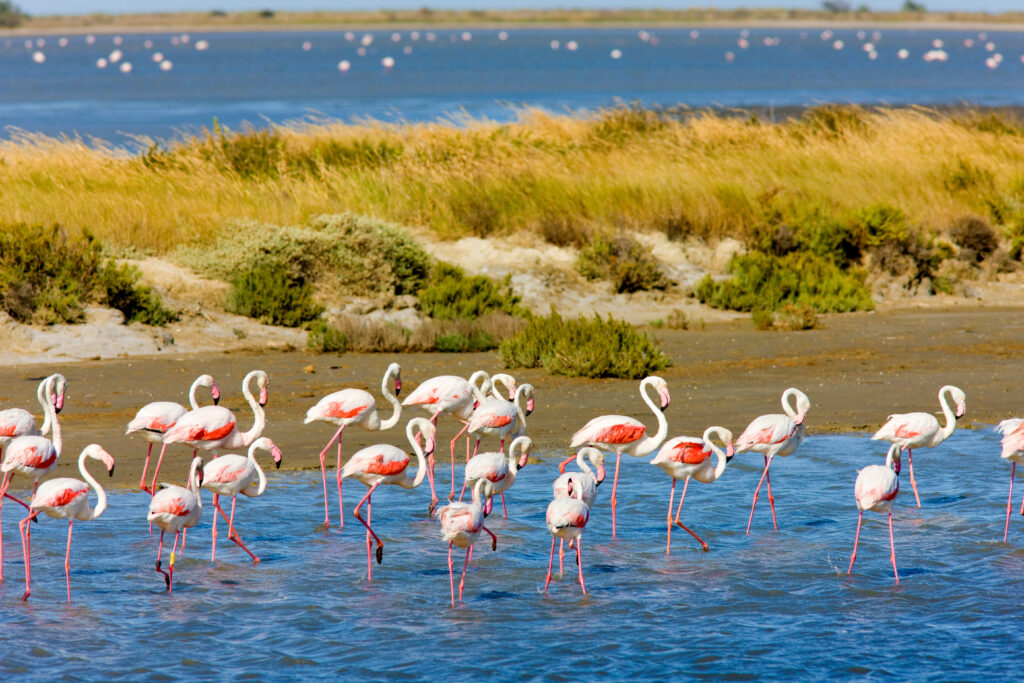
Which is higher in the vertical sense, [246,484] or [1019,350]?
[1019,350]

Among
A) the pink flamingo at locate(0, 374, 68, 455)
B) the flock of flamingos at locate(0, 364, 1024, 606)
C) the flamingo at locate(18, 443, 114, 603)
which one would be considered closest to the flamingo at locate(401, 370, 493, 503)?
the flock of flamingos at locate(0, 364, 1024, 606)

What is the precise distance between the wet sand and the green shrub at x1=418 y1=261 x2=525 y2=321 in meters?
1.47

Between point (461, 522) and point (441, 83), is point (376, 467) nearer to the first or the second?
point (461, 522)

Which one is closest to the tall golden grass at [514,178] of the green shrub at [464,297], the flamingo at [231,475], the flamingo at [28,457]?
the green shrub at [464,297]

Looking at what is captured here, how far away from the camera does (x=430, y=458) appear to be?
8.96m

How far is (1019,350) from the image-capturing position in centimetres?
1462

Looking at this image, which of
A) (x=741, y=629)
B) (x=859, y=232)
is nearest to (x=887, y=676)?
(x=741, y=629)

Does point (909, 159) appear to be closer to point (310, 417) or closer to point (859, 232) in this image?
point (859, 232)

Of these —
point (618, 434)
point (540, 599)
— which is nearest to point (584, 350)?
point (618, 434)

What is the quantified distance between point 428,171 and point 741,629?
14.0 metres

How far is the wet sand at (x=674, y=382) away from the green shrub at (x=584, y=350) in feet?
0.58

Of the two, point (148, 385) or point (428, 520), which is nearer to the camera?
point (428, 520)

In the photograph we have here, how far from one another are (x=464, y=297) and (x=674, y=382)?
13.2ft

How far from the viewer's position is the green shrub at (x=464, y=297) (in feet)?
52.1
